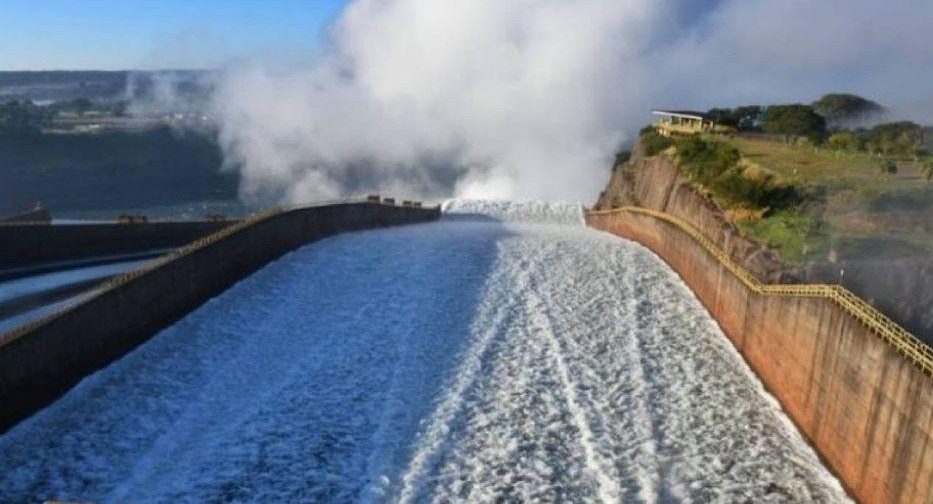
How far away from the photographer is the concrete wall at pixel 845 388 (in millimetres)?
14977

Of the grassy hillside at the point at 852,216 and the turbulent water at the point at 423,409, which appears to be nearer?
the turbulent water at the point at 423,409

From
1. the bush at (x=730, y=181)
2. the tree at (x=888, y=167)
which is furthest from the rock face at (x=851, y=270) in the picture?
the tree at (x=888, y=167)

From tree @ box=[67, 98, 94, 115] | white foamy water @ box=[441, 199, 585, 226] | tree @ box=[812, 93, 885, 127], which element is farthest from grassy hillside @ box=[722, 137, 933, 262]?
tree @ box=[67, 98, 94, 115]

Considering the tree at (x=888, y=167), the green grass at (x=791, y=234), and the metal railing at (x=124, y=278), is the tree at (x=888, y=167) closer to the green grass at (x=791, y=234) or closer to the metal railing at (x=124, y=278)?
the green grass at (x=791, y=234)

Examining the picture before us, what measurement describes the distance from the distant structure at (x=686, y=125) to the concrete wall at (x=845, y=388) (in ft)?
113

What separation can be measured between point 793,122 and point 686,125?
9.06 m

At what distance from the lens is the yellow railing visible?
1563cm

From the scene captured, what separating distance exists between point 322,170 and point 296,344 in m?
80.4

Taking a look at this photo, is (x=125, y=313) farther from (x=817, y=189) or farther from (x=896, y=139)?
(x=896, y=139)

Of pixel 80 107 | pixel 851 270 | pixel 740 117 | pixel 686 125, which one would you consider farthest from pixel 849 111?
pixel 80 107

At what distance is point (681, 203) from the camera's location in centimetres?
3972

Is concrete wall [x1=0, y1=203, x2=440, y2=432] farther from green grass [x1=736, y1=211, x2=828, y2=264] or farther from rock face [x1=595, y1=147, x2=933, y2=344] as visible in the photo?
green grass [x1=736, y1=211, x2=828, y2=264]

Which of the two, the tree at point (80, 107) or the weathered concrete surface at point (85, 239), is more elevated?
the tree at point (80, 107)

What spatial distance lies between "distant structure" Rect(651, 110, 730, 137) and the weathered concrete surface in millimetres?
35587
